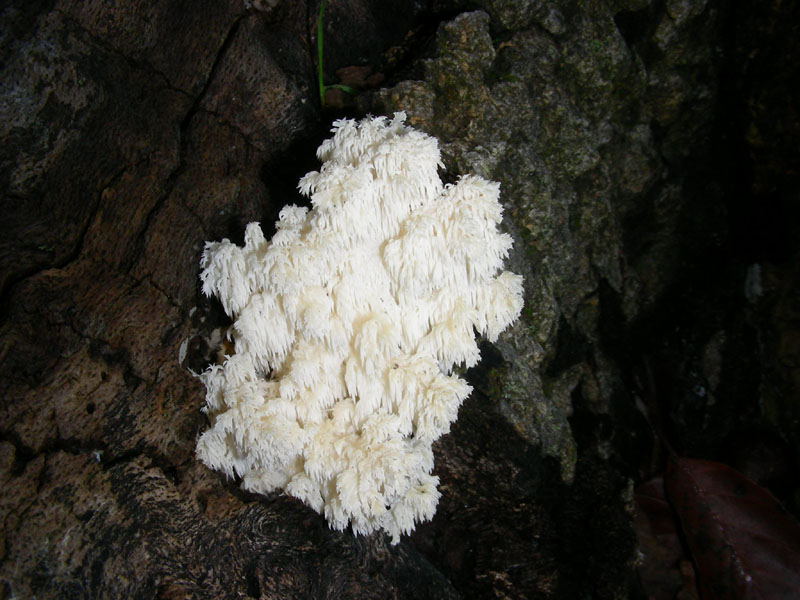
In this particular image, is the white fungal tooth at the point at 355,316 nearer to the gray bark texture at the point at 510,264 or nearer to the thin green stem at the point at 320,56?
the gray bark texture at the point at 510,264

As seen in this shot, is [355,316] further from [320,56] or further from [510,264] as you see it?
[320,56]

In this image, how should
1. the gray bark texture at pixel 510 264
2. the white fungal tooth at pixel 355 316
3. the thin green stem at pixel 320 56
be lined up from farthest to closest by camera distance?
the thin green stem at pixel 320 56
the white fungal tooth at pixel 355 316
the gray bark texture at pixel 510 264

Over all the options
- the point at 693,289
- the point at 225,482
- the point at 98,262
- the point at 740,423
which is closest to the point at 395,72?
the point at 98,262

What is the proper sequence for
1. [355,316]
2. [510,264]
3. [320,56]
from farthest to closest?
[510,264] < [320,56] < [355,316]

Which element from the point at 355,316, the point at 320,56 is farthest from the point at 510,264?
the point at 320,56

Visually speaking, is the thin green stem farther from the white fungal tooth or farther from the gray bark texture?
the white fungal tooth

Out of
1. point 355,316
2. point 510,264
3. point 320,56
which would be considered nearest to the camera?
point 355,316

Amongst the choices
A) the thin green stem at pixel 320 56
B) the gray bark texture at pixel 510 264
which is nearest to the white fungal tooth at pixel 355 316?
the gray bark texture at pixel 510 264
